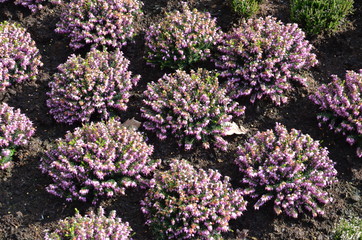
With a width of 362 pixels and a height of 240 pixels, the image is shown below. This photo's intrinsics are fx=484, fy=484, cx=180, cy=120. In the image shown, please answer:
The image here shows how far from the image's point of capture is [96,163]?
20.2 feet

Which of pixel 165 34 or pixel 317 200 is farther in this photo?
pixel 165 34

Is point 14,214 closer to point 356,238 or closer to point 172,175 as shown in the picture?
point 172,175

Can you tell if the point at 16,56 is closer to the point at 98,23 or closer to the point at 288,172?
the point at 98,23

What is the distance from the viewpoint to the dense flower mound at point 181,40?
750 cm

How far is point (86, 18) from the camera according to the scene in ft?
26.0

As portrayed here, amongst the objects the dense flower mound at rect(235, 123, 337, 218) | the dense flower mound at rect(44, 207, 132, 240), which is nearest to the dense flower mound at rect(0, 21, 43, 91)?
the dense flower mound at rect(44, 207, 132, 240)

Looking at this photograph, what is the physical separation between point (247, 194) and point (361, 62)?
327cm

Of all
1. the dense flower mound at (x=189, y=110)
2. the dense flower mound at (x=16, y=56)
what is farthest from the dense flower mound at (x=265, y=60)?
the dense flower mound at (x=16, y=56)

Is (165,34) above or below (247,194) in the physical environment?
above

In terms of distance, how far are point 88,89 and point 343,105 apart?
3643 mm

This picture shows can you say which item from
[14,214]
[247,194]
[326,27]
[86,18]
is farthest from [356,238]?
[86,18]

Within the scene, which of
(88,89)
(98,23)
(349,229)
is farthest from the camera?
(98,23)

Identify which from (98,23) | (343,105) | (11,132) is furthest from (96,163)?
(343,105)

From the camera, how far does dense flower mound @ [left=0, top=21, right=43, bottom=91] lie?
7.38 m
